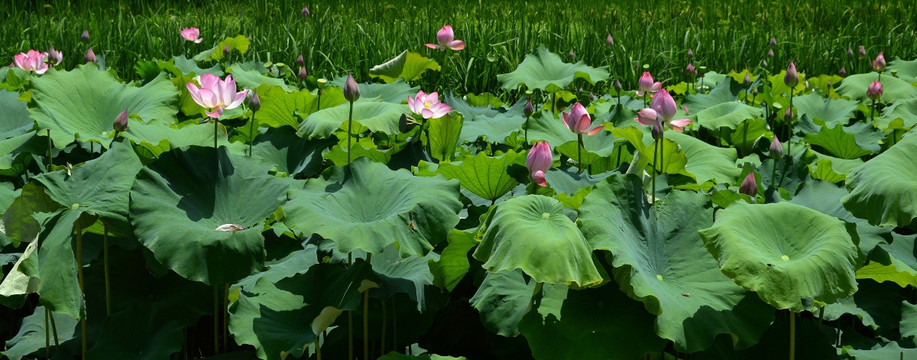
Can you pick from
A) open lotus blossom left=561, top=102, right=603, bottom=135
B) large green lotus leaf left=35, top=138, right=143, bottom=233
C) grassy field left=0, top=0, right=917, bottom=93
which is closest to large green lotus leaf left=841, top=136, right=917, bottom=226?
open lotus blossom left=561, top=102, right=603, bottom=135

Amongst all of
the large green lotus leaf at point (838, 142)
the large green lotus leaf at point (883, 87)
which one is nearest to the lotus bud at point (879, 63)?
the large green lotus leaf at point (883, 87)

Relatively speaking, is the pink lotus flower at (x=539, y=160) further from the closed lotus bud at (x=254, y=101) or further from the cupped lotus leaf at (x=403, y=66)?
the cupped lotus leaf at (x=403, y=66)

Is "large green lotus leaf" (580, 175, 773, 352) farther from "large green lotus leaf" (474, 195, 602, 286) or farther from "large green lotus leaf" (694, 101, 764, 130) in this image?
"large green lotus leaf" (694, 101, 764, 130)

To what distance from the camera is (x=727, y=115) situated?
2482mm

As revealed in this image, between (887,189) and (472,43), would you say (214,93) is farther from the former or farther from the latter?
(472,43)

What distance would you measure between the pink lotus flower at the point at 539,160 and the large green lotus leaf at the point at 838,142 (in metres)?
1.38

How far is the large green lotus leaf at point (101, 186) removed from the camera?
1394 mm

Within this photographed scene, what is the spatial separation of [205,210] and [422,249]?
0.41 m

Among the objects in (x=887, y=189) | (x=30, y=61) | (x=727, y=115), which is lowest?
(x=30, y=61)

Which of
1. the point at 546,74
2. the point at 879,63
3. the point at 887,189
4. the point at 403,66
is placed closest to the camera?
the point at 887,189

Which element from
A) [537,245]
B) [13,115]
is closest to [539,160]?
[537,245]

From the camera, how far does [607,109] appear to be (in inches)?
109

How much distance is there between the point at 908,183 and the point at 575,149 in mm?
721

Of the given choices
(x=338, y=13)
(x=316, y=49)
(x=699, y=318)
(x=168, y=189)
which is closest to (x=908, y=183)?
(x=699, y=318)
